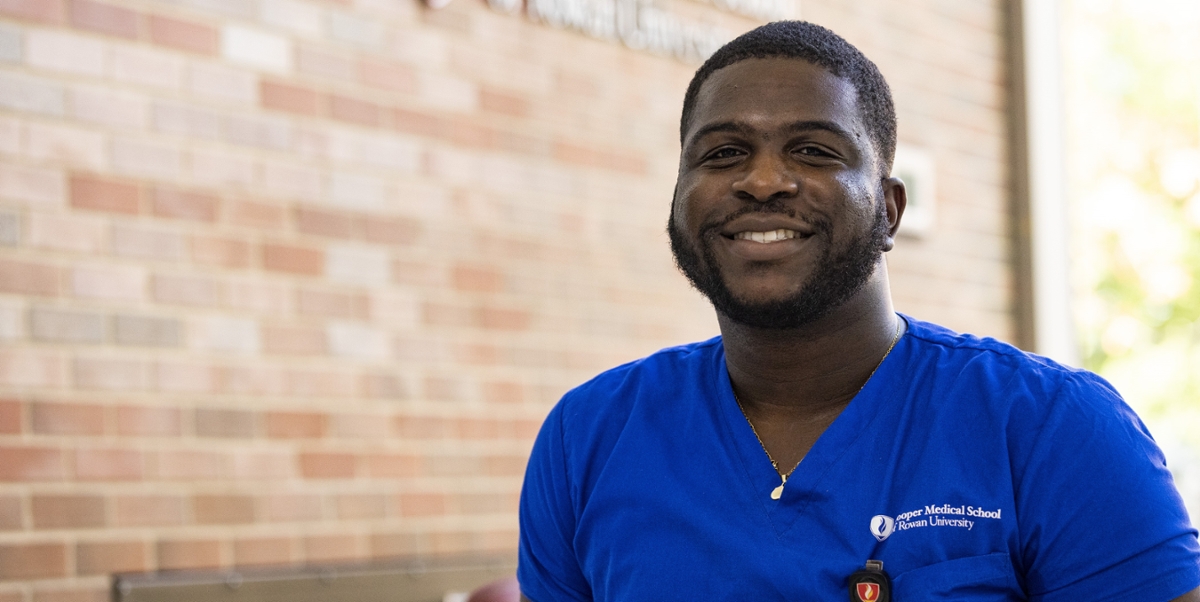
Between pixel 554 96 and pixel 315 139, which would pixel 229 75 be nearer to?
pixel 315 139

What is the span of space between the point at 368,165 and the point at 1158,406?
12.6 metres

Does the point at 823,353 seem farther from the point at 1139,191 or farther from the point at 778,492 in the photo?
the point at 1139,191

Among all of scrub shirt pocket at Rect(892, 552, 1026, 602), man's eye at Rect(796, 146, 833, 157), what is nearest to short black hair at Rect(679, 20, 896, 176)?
man's eye at Rect(796, 146, 833, 157)

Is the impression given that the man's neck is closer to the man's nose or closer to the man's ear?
the man's ear

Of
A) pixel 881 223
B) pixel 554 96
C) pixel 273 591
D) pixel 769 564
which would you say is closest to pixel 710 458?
pixel 769 564

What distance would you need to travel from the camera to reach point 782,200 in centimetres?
194

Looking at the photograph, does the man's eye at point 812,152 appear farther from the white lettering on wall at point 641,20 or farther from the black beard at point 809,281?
the white lettering on wall at point 641,20

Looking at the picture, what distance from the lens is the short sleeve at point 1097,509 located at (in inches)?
66.4

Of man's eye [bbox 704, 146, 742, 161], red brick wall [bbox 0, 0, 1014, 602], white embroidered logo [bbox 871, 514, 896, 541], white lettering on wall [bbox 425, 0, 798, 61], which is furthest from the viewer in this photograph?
white lettering on wall [bbox 425, 0, 798, 61]

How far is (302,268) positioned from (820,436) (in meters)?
1.99

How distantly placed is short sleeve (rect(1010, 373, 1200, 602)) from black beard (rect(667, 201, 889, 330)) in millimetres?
325

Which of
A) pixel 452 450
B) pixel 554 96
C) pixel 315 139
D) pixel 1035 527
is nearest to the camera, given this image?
pixel 1035 527

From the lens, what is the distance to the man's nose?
193 cm

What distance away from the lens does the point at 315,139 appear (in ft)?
12.0
